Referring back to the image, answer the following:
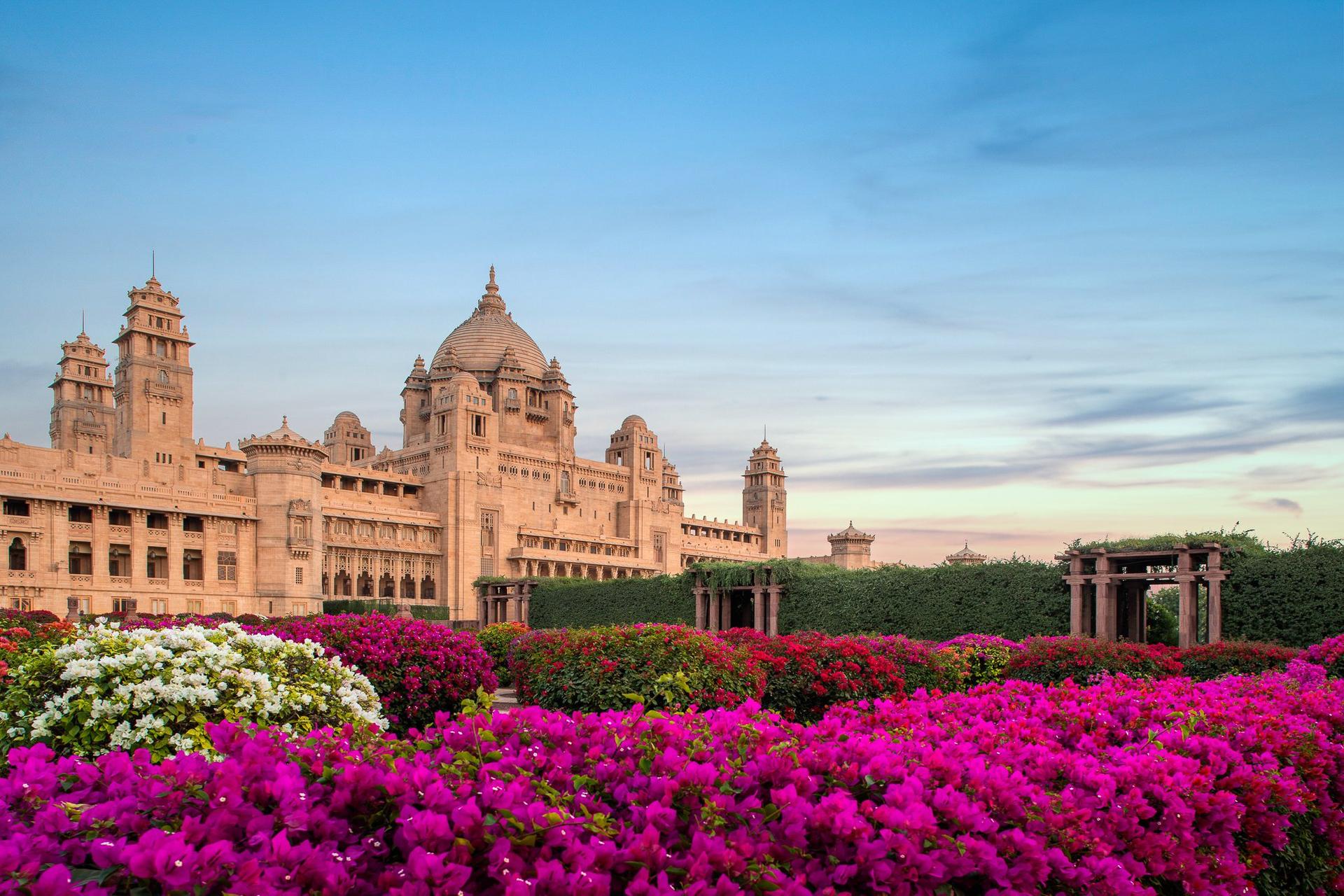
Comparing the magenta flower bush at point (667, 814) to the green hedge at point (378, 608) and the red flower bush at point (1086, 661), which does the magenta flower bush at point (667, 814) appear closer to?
the red flower bush at point (1086, 661)

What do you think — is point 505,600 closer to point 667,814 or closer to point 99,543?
point 99,543

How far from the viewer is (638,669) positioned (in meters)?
14.7

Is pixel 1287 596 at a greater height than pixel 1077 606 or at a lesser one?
greater

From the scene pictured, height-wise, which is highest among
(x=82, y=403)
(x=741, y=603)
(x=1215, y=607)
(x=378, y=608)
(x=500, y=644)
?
(x=82, y=403)

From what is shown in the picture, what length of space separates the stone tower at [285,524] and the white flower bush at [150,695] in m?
55.9

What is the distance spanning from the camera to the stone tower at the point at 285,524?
6266 centimetres

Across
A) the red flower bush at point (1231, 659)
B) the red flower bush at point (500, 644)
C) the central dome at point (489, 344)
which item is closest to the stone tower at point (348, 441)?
the central dome at point (489, 344)

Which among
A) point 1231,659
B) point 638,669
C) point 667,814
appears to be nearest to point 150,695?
point 667,814

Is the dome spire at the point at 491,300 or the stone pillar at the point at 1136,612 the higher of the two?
the dome spire at the point at 491,300

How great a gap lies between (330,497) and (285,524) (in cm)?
884

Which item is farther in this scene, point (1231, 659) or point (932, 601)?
point (932, 601)

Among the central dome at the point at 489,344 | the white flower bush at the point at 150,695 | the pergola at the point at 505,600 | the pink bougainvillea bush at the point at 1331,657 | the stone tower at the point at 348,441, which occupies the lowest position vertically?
the pergola at the point at 505,600

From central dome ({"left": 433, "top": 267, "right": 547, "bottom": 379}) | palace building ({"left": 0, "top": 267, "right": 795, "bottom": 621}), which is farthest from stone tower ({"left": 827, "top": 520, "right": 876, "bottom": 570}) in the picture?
central dome ({"left": 433, "top": 267, "right": 547, "bottom": 379})

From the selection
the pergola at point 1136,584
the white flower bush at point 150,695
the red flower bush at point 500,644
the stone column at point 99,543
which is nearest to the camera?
the white flower bush at point 150,695
